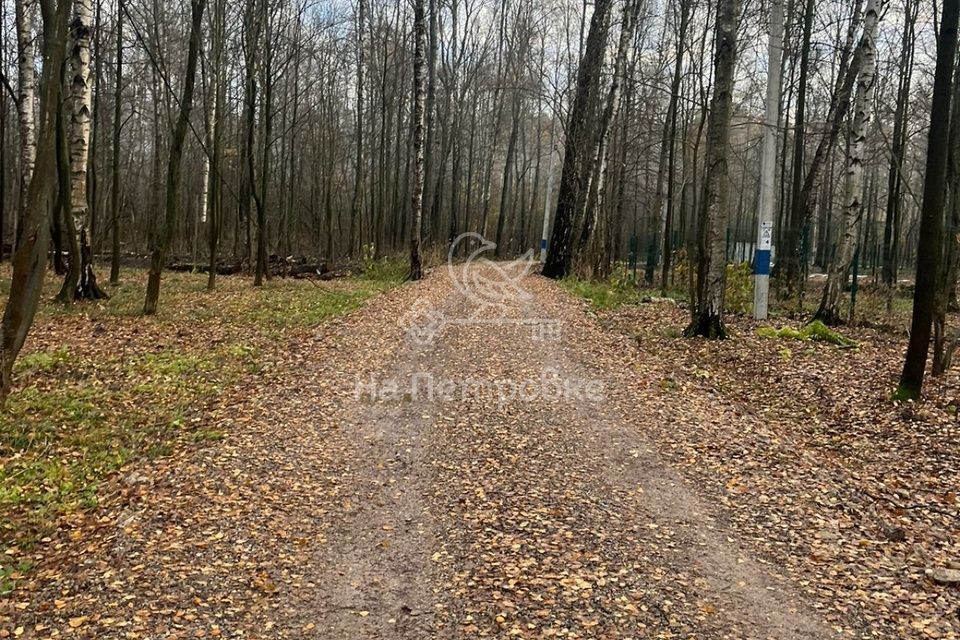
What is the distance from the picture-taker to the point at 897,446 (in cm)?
→ 609

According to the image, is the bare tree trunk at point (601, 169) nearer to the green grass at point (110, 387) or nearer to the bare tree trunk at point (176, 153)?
the green grass at point (110, 387)

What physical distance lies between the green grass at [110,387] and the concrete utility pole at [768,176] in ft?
26.1

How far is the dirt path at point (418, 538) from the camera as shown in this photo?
339cm

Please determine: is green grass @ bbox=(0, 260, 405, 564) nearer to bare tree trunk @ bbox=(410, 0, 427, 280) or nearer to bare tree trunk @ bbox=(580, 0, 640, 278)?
bare tree trunk @ bbox=(410, 0, 427, 280)

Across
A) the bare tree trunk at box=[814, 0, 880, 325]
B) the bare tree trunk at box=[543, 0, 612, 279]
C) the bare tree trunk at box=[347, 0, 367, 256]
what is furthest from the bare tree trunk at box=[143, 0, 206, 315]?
the bare tree trunk at box=[347, 0, 367, 256]

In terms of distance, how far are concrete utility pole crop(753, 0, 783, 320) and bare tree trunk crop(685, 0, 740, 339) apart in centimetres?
105

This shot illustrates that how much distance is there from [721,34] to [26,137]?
13933 millimetres

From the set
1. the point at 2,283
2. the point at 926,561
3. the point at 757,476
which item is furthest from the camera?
the point at 2,283

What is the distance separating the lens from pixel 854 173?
11883mm

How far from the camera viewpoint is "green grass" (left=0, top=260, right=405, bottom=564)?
15.9ft

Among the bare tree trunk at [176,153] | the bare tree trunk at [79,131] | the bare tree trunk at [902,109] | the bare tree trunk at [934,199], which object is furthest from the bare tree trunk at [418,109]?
the bare tree trunk at [934,199]

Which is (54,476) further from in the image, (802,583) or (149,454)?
(802,583)

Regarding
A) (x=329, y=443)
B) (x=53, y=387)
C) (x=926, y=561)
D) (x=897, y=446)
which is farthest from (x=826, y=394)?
(x=53, y=387)

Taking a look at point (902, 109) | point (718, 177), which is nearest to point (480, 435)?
point (718, 177)
